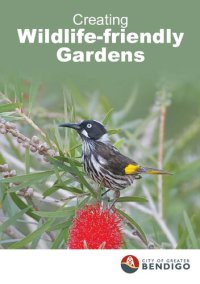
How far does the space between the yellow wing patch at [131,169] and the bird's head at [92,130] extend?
0.13 meters

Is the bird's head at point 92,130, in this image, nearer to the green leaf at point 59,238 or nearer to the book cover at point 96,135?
the book cover at point 96,135

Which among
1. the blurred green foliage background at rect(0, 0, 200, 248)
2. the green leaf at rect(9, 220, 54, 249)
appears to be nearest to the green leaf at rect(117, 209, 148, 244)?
the blurred green foliage background at rect(0, 0, 200, 248)

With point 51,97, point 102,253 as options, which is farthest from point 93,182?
point 51,97

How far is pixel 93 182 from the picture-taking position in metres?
2.34

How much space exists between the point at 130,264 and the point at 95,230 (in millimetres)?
590

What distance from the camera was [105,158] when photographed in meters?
2.40

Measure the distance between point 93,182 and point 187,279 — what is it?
581mm

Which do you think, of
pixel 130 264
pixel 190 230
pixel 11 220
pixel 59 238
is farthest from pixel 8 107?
pixel 130 264

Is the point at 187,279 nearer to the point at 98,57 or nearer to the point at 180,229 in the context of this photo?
the point at 180,229

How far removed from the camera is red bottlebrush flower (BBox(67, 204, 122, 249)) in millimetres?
2105

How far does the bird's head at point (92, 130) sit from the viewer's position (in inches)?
93.7

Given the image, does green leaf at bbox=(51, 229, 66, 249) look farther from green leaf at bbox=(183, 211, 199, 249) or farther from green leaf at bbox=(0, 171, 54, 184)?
green leaf at bbox=(183, 211, 199, 249)

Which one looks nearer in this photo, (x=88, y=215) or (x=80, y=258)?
(x=88, y=215)

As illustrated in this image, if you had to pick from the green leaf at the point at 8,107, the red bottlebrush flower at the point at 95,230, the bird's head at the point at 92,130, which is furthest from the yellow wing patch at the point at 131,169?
the green leaf at the point at 8,107
